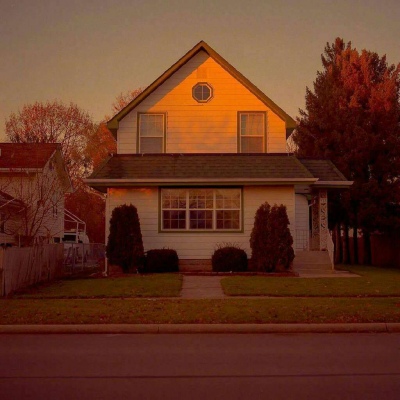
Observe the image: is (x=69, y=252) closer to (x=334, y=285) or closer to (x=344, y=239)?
(x=334, y=285)

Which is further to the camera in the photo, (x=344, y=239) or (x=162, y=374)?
(x=344, y=239)

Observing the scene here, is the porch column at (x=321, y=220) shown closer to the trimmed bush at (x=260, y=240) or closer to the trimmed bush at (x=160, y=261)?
the trimmed bush at (x=260, y=240)

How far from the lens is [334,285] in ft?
56.2

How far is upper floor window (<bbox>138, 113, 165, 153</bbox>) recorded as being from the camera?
80.1 feet

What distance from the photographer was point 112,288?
1673 cm


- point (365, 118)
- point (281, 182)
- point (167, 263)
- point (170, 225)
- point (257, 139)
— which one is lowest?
point (167, 263)

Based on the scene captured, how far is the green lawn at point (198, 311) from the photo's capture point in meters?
11.8

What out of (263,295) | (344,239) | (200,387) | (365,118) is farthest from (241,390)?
(344,239)

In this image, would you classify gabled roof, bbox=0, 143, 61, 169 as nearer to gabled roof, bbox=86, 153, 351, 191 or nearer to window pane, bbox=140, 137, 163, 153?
window pane, bbox=140, 137, 163, 153

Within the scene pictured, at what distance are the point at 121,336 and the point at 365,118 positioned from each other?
85.8 ft

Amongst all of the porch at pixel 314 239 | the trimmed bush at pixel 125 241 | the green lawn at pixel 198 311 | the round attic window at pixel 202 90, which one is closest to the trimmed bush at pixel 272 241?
the porch at pixel 314 239

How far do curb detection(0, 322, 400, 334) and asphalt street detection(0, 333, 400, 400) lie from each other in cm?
19

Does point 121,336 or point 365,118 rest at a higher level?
point 365,118

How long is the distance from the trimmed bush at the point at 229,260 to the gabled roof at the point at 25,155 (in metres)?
12.1
